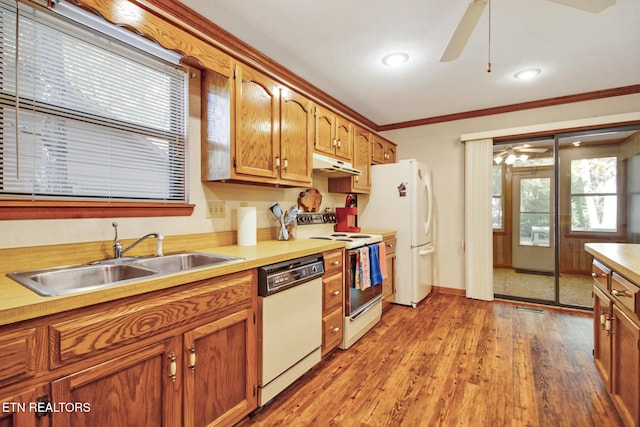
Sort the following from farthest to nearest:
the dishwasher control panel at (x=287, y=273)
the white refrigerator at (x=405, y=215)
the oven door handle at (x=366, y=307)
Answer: the white refrigerator at (x=405, y=215) → the oven door handle at (x=366, y=307) → the dishwasher control panel at (x=287, y=273)

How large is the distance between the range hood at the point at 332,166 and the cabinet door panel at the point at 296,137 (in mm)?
104

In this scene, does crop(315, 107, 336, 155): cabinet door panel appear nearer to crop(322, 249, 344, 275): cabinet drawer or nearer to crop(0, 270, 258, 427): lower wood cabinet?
crop(322, 249, 344, 275): cabinet drawer

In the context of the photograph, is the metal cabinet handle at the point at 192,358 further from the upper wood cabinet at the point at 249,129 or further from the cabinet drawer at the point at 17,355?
the upper wood cabinet at the point at 249,129

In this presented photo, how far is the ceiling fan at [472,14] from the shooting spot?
1.44 meters

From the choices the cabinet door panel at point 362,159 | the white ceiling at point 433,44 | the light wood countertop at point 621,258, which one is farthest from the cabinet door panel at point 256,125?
the light wood countertop at point 621,258

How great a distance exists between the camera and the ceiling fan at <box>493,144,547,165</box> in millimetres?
3791

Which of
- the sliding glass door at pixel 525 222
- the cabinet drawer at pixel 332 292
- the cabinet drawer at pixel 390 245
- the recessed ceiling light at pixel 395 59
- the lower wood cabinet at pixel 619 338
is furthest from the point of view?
the sliding glass door at pixel 525 222

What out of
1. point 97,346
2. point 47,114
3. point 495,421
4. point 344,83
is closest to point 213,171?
point 47,114

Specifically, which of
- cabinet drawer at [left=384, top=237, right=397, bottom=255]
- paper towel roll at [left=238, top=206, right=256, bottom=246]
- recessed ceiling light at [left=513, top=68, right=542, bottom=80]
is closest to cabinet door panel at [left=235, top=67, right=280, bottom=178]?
paper towel roll at [left=238, top=206, right=256, bottom=246]

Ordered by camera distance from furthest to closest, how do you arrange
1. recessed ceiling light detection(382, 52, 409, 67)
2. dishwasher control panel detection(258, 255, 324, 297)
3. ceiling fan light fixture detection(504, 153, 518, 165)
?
ceiling fan light fixture detection(504, 153, 518, 165)
recessed ceiling light detection(382, 52, 409, 67)
dishwasher control panel detection(258, 255, 324, 297)

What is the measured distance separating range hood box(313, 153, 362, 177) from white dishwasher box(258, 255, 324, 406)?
36.5 inches

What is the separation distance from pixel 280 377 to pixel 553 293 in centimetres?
362

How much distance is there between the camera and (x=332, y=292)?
2.33 meters

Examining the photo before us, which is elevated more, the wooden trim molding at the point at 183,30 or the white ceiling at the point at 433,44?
the white ceiling at the point at 433,44
